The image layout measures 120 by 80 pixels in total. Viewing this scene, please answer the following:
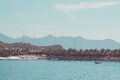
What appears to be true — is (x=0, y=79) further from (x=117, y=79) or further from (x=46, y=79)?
(x=117, y=79)

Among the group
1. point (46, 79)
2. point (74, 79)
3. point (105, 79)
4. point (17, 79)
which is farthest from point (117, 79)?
point (17, 79)

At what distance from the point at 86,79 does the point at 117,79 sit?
817 cm

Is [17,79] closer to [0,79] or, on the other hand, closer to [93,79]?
[0,79]

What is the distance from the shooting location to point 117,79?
107 metres

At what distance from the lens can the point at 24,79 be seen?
338ft

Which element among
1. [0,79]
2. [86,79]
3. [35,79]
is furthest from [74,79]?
[0,79]

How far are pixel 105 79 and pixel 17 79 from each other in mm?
23300

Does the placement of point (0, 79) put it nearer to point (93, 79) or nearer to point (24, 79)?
point (24, 79)

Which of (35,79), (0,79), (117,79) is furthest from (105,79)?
(0,79)

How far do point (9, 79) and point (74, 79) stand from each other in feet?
56.2

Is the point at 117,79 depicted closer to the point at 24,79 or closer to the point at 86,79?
the point at 86,79

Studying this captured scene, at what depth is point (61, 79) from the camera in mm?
104625

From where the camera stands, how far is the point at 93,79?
10556cm

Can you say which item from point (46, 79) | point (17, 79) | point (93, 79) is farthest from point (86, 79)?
point (17, 79)
